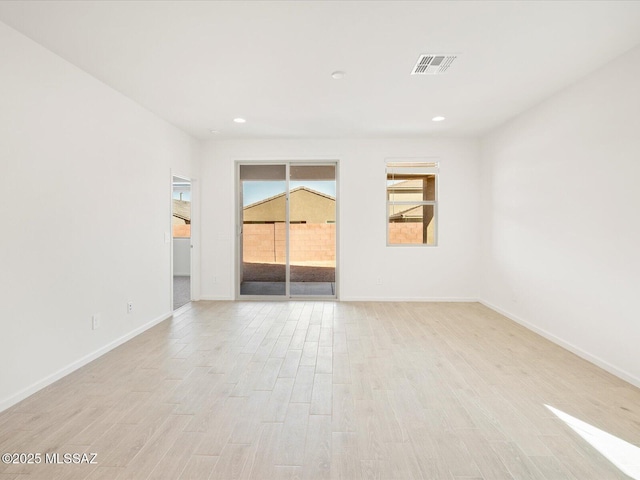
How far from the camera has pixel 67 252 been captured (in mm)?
2830

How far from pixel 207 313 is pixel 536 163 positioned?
470 centimetres

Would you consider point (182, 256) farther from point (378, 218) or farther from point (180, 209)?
point (378, 218)

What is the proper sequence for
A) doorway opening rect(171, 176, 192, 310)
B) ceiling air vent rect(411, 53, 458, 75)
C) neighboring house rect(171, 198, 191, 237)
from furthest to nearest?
neighboring house rect(171, 198, 191, 237)
doorway opening rect(171, 176, 192, 310)
ceiling air vent rect(411, 53, 458, 75)

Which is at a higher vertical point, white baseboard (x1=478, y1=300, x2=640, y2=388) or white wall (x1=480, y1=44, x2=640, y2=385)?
white wall (x1=480, y1=44, x2=640, y2=385)

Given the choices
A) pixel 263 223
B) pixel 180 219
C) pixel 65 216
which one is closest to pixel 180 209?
pixel 180 219

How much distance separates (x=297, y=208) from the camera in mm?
5691

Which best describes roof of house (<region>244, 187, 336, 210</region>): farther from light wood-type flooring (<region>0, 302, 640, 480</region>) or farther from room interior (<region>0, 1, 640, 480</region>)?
light wood-type flooring (<region>0, 302, 640, 480</region>)

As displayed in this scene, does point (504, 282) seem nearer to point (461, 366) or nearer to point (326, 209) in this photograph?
point (461, 366)

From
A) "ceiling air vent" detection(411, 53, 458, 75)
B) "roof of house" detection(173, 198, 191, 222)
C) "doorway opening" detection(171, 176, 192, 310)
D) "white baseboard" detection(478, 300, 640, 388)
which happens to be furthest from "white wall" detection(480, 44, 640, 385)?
"roof of house" detection(173, 198, 191, 222)

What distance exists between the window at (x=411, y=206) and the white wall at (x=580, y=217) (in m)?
1.14

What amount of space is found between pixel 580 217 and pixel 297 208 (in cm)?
382

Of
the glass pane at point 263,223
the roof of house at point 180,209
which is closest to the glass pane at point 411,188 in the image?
the glass pane at point 263,223

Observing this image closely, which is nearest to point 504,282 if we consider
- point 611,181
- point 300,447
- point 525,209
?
point 525,209

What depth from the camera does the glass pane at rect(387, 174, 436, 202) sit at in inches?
220
